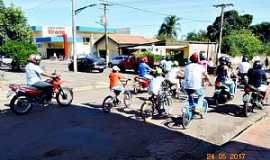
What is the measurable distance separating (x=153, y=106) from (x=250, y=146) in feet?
10.7

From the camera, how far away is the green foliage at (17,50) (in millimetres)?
25641

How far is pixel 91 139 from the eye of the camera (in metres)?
7.29

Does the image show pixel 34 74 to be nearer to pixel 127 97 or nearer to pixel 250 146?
pixel 127 97

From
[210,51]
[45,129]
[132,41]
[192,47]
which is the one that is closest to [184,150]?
[45,129]

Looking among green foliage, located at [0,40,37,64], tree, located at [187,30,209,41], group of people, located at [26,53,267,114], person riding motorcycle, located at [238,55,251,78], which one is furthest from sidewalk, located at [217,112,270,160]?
tree, located at [187,30,209,41]

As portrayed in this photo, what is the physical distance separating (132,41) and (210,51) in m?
13.5

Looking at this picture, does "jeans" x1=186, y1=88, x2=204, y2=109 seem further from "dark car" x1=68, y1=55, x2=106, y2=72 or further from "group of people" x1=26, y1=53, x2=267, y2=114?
"dark car" x1=68, y1=55, x2=106, y2=72

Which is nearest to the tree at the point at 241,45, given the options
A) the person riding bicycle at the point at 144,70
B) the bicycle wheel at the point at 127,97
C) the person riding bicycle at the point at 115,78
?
the person riding bicycle at the point at 144,70

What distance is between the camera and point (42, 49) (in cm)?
6012

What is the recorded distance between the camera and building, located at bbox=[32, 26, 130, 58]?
2240 inches

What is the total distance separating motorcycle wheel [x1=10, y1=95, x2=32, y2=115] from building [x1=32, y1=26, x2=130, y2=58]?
154 ft

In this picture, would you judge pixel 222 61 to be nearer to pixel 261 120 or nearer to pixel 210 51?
pixel 261 120

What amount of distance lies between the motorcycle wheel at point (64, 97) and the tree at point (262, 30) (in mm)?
66885
